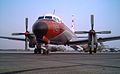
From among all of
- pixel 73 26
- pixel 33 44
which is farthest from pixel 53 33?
pixel 73 26

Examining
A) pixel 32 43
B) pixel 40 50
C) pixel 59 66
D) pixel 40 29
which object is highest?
pixel 40 29

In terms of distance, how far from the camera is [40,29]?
24.0m

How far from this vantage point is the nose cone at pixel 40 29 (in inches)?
946

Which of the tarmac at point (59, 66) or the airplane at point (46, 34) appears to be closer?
the tarmac at point (59, 66)

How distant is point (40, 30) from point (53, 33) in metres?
2.62

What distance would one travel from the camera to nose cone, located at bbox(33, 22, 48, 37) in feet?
78.8

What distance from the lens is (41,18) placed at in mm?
26672

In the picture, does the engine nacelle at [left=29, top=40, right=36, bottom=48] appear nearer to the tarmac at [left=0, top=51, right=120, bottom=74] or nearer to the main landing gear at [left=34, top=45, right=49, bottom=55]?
the main landing gear at [left=34, top=45, right=49, bottom=55]

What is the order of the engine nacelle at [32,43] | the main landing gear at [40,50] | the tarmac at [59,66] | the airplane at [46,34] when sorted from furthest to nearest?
the engine nacelle at [32,43] < the main landing gear at [40,50] < the airplane at [46,34] < the tarmac at [59,66]

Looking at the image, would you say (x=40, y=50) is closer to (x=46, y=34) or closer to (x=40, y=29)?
(x=46, y=34)

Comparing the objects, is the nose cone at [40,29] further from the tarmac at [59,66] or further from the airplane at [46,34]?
the tarmac at [59,66]

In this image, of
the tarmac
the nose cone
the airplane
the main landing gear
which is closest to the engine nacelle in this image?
the airplane

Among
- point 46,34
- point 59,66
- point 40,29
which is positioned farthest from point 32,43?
point 59,66

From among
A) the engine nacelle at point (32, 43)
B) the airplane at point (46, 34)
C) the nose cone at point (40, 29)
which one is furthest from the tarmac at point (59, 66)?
the engine nacelle at point (32, 43)
